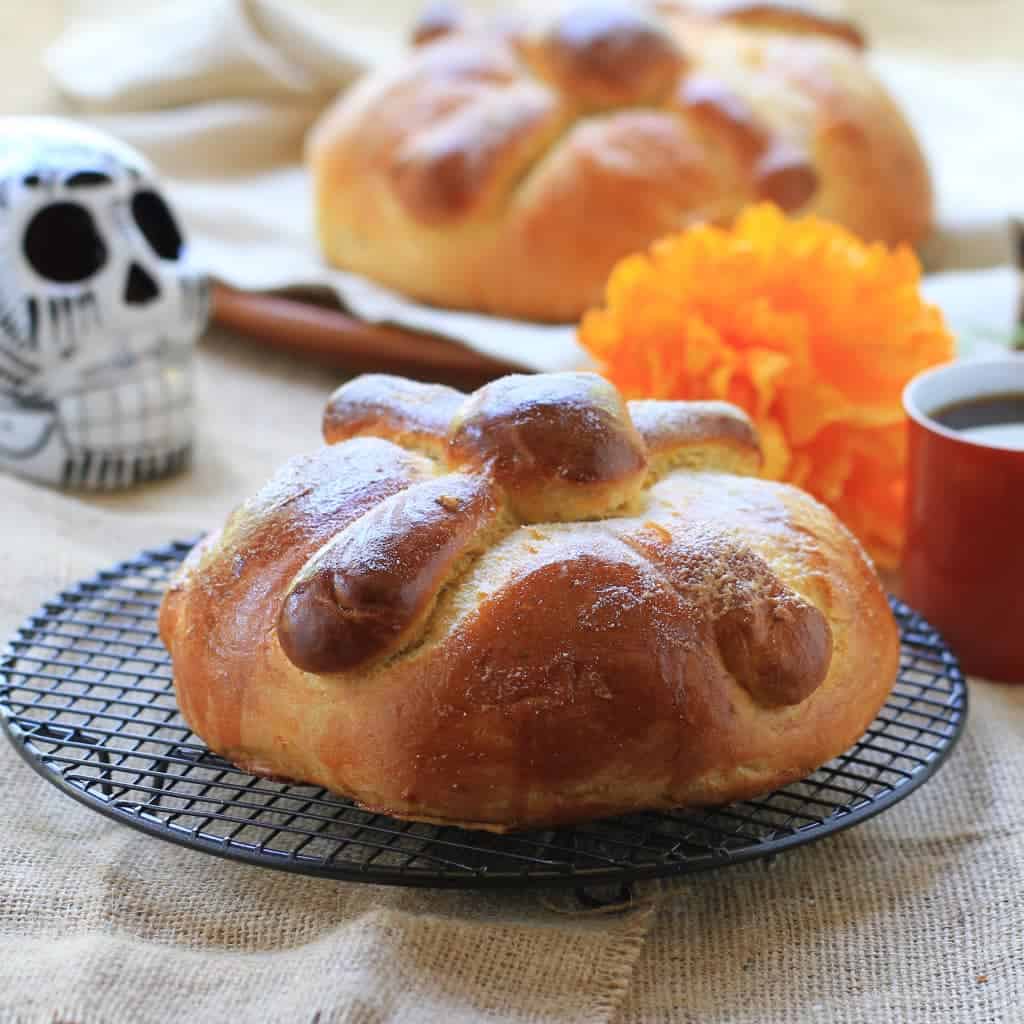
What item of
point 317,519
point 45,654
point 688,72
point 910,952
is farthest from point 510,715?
point 688,72

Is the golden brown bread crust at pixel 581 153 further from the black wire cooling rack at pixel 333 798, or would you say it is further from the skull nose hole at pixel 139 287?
the black wire cooling rack at pixel 333 798

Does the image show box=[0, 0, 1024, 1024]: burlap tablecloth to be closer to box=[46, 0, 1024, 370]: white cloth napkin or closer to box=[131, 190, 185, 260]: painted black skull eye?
box=[131, 190, 185, 260]: painted black skull eye

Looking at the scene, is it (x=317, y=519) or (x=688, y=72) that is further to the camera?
(x=688, y=72)

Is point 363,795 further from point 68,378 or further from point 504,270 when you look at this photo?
point 504,270

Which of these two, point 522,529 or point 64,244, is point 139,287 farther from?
point 522,529

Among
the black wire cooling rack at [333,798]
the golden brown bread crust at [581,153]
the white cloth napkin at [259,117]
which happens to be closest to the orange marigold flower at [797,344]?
the black wire cooling rack at [333,798]

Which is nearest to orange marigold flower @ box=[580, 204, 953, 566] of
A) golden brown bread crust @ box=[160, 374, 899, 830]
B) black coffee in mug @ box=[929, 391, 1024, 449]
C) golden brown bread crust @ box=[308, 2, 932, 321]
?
black coffee in mug @ box=[929, 391, 1024, 449]

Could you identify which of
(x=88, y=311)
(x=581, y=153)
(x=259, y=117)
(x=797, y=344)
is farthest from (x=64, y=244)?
(x=259, y=117)
